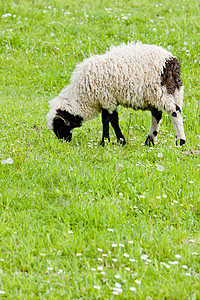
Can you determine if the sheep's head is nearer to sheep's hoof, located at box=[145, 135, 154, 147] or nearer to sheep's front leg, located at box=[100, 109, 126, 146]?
sheep's front leg, located at box=[100, 109, 126, 146]

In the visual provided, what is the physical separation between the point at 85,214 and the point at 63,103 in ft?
8.57

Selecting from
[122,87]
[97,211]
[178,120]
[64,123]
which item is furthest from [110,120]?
[97,211]

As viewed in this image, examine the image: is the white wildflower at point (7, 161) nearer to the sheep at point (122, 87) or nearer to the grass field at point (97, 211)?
the grass field at point (97, 211)

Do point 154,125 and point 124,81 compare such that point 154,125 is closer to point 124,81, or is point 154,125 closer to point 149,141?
point 149,141

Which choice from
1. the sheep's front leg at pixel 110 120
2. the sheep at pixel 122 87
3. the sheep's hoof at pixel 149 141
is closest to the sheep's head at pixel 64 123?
the sheep at pixel 122 87

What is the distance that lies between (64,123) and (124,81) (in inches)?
46.9

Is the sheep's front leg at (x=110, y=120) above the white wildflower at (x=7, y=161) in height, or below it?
above

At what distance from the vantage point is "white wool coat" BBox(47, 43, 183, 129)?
549 centimetres

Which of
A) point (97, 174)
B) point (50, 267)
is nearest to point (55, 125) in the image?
point (97, 174)

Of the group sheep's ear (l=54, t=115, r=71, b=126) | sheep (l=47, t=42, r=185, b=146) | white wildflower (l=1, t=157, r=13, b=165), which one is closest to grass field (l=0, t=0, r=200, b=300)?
white wildflower (l=1, t=157, r=13, b=165)

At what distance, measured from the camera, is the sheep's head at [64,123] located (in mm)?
5902

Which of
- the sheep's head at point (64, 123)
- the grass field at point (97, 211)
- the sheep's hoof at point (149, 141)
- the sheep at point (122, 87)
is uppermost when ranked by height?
the sheep at point (122, 87)

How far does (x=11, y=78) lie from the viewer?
9.51 meters

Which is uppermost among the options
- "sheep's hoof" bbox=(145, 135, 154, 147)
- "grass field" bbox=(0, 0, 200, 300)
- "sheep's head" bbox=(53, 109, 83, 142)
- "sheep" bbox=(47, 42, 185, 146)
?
"sheep" bbox=(47, 42, 185, 146)
